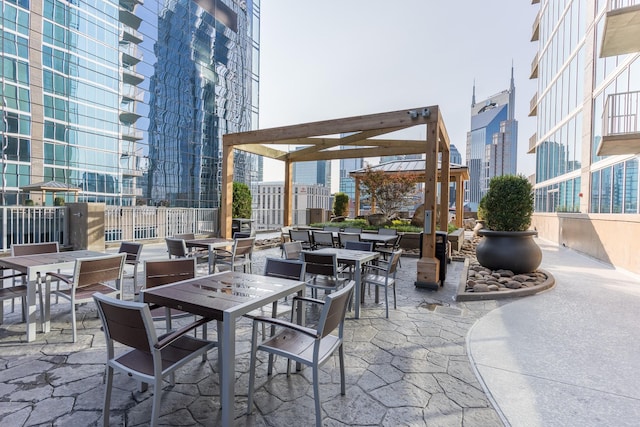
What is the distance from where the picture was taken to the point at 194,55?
74.7ft

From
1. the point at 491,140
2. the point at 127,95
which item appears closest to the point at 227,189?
the point at 127,95

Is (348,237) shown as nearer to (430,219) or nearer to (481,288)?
(430,219)

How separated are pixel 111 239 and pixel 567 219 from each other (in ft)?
51.2

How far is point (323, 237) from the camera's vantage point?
6402 millimetres

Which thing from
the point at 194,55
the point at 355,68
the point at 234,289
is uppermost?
the point at 194,55

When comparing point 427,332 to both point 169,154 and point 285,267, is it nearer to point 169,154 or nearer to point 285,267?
point 285,267

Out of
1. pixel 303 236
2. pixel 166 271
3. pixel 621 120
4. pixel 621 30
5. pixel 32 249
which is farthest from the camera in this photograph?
pixel 621 120

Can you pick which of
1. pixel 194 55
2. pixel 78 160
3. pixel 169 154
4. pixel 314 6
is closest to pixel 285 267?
pixel 314 6

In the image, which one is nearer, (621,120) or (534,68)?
(621,120)

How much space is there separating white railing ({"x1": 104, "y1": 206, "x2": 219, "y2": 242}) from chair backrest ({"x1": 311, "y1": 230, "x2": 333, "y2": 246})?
18.3ft

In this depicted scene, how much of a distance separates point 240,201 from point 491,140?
288ft

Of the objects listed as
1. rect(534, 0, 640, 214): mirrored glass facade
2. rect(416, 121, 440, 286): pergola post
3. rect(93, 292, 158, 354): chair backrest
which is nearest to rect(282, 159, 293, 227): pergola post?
rect(416, 121, 440, 286): pergola post

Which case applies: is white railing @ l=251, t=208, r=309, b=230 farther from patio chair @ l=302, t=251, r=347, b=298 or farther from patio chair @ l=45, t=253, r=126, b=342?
patio chair @ l=45, t=253, r=126, b=342

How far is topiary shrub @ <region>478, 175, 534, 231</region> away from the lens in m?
6.06
